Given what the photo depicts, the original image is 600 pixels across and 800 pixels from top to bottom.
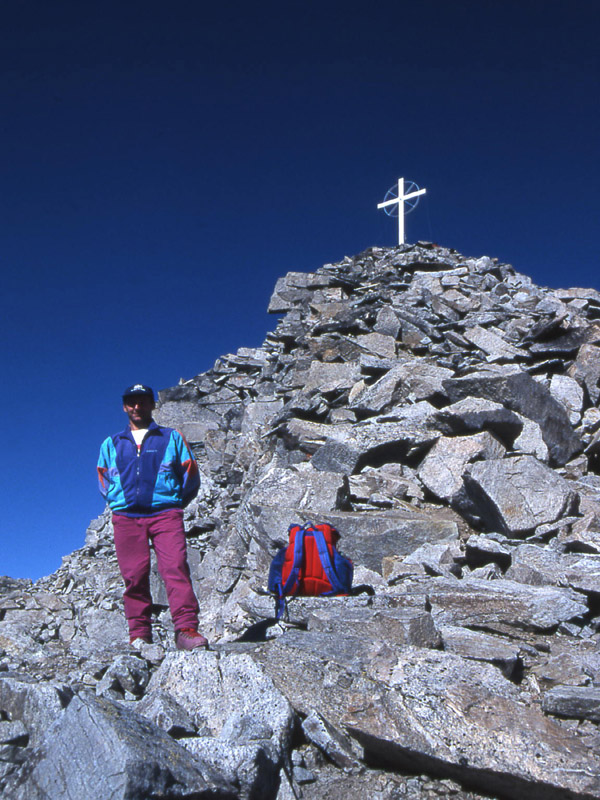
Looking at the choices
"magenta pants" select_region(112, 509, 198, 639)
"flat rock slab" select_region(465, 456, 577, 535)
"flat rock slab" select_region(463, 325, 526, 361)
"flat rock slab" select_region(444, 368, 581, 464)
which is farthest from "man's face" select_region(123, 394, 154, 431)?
"flat rock slab" select_region(463, 325, 526, 361)

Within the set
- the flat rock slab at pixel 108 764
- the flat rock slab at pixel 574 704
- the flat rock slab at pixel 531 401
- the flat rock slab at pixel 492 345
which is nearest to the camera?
the flat rock slab at pixel 108 764

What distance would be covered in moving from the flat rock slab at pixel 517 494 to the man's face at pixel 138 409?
4765 mm

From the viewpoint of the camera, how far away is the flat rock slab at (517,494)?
902 cm

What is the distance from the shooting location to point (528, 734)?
12.6 ft

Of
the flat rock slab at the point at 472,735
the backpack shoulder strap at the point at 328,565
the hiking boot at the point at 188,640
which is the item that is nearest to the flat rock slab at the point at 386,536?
the backpack shoulder strap at the point at 328,565

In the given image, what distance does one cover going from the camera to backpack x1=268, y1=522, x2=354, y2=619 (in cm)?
721

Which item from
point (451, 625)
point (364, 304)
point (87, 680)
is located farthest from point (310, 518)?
point (364, 304)

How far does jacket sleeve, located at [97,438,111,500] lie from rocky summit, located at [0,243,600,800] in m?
1.52

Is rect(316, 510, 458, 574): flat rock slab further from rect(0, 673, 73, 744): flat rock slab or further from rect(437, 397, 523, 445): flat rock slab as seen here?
rect(0, 673, 73, 744): flat rock slab

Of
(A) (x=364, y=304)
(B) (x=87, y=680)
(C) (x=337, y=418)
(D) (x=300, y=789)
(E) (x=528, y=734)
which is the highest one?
(A) (x=364, y=304)

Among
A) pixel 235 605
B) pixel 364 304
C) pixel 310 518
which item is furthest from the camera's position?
pixel 364 304

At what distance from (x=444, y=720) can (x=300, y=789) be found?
905 mm

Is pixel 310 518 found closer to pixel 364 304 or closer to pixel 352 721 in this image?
pixel 352 721

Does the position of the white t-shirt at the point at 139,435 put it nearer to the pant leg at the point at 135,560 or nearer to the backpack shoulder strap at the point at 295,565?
the pant leg at the point at 135,560
